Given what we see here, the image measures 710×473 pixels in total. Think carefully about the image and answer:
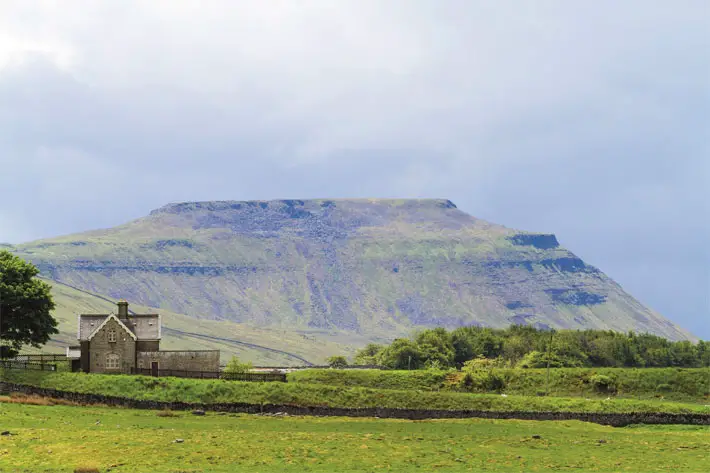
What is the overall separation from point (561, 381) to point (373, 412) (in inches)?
1443

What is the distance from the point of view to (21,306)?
94750mm

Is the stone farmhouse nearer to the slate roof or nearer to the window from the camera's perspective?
the window

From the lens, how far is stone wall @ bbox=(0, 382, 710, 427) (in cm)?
7988

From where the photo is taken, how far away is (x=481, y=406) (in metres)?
86.9

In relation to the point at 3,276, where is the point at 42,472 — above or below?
below

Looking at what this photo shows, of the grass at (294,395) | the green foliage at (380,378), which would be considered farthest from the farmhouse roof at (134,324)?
the grass at (294,395)

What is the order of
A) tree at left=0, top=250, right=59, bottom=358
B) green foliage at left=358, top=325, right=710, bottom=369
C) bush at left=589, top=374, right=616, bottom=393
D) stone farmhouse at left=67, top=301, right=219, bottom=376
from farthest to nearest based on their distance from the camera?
green foliage at left=358, top=325, right=710, bottom=369 → bush at left=589, top=374, right=616, bottom=393 → stone farmhouse at left=67, top=301, right=219, bottom=376 → tree at left=0, top=250, right=59, bottom=358

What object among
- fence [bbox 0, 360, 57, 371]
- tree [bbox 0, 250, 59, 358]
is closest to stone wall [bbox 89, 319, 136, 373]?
tree [bbox 0, 250, 59, 358]

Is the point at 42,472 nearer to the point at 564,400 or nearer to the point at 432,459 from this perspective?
the point at 432,459

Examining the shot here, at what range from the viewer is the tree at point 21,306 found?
93.5 metres

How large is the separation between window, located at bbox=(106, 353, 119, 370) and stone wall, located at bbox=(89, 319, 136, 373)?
330mm

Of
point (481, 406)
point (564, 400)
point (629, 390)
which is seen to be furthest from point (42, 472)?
point (629, 390)

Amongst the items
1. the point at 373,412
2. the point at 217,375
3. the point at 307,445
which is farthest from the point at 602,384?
the point at 307,445

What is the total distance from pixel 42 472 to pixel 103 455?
16.9 feet
